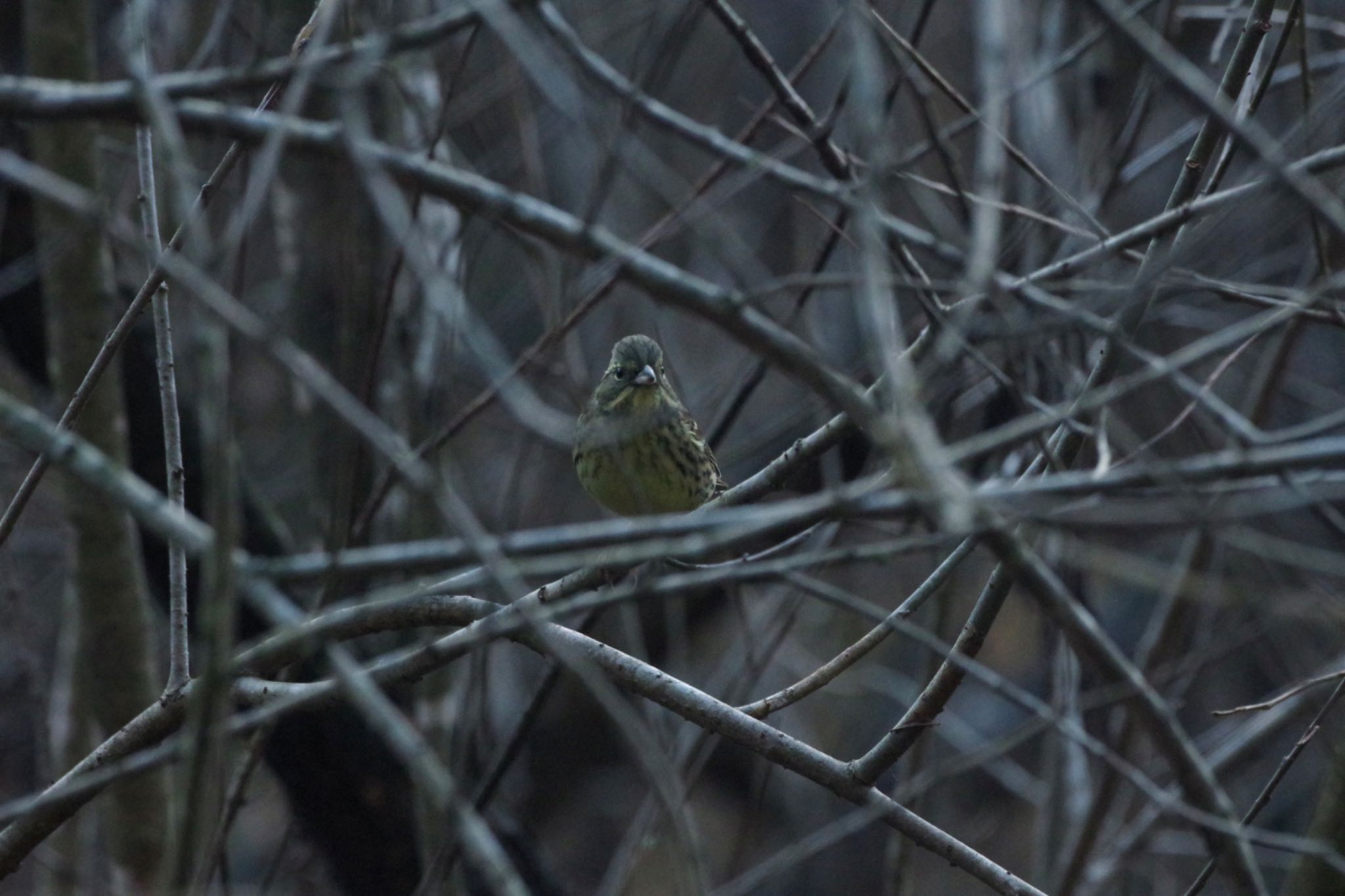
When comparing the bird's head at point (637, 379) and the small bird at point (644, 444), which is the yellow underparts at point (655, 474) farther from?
the bird's head at point (637, 379)

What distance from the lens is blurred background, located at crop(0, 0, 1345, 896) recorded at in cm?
320

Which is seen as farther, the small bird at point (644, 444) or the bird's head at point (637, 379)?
the bird's head at point (637, 379)

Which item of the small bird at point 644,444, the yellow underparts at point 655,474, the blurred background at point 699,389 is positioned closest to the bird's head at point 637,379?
the small bird at point 644,444

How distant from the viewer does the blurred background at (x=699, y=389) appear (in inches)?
126

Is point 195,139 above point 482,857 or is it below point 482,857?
above

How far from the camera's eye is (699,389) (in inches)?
403

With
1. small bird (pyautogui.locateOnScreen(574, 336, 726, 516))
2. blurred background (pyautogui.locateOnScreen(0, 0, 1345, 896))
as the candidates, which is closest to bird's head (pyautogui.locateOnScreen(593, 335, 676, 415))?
small bird (pyautogui.locateOnScreen(574, 336, 726, 516))

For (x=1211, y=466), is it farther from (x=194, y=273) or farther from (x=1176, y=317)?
(x=1176, y=317)

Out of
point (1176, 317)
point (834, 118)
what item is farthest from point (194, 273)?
point (1176, 317)

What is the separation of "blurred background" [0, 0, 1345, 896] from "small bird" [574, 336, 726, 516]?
0.92 feet

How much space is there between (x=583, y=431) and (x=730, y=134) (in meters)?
7.47

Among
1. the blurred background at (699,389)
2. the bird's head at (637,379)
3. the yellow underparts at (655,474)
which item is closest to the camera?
the blurred background at (699,389)

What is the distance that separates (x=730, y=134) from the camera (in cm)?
1282

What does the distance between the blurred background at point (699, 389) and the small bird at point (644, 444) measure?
28 centimetres
